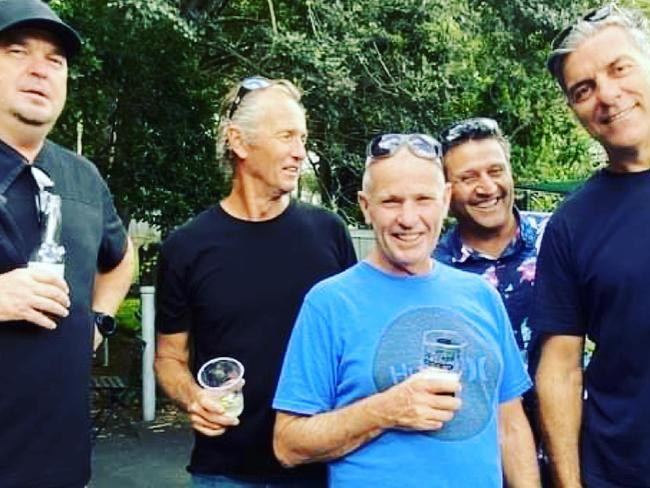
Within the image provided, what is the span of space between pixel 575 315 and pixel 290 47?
6.22 meters

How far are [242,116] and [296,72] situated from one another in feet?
18.0

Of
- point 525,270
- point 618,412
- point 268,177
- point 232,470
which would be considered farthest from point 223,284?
point 618,412

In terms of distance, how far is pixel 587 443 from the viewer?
248cm

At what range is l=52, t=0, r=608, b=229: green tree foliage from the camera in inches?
330

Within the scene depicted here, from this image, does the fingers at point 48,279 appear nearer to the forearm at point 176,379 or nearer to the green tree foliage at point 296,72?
the forearm at point 176,379

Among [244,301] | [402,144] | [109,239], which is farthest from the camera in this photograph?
[109,239]

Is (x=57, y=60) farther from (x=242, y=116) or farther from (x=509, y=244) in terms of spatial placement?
(x=509, y=244)

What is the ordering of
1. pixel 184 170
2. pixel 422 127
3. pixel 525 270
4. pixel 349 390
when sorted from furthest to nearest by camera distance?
1. pixel 184 170
2. pixel 422 127
3. pixel 525 270
4. pixel 349 390

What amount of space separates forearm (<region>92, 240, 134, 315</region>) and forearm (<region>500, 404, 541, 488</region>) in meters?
1.41

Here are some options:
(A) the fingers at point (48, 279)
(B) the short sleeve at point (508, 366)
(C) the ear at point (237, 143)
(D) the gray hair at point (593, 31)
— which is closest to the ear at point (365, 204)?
(B) the short sleeve at point (508, 366)

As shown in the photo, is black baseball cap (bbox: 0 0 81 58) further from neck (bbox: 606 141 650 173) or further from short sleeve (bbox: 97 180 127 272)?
neck (bbox: 606 141 650 173)

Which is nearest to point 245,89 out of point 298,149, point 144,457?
point 298,149

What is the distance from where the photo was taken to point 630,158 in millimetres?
2502

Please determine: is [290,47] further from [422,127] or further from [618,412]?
[618,412]
